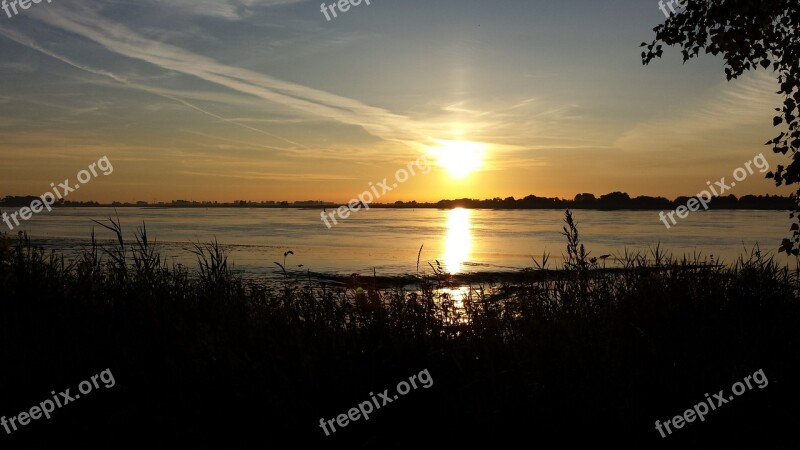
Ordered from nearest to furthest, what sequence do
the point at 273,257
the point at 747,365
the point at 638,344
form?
the point at 747,365 < the point at 638,344 < the point at 273,257

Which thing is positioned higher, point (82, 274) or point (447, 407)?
point (82, 274)

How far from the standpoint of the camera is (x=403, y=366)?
5.80m

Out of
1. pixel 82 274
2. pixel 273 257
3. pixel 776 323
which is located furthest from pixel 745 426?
pixel 273 257

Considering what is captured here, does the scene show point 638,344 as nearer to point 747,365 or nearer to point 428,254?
point 747,365

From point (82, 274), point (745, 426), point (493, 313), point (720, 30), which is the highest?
point (720, 30)

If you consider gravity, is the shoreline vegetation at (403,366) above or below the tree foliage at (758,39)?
below

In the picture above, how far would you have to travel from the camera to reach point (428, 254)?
2969 centimetres

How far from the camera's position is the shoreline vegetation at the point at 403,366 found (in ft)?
16.7

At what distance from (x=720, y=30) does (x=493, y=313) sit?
4817 mm

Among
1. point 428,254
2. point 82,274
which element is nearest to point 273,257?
point 428,254

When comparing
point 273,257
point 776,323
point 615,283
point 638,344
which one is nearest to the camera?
point 638,344

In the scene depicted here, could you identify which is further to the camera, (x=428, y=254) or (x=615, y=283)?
(x=428, y=254)

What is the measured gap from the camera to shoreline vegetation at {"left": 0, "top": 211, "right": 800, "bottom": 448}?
5.09 metres

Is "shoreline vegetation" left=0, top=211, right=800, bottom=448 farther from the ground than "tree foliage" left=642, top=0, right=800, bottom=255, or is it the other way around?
"tree foliage" left=642, top=0, right=800, bottom=255
